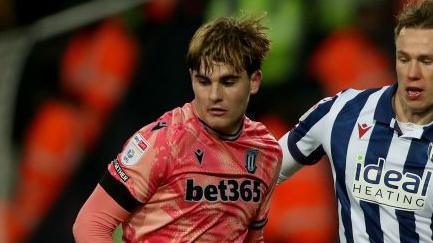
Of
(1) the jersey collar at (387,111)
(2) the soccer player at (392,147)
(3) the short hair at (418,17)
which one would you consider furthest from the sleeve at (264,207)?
(3) the short hair at (418,17)

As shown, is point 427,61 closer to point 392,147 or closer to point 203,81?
point 392,147

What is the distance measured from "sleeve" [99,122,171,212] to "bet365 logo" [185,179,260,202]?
99mm

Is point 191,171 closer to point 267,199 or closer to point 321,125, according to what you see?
point 267,199

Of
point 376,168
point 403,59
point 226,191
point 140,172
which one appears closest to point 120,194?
point 140,172

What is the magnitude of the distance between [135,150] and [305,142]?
796mm

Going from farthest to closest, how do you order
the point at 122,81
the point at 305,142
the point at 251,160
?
the point at 122,81 → the point at 305,142 → the point at 251,160

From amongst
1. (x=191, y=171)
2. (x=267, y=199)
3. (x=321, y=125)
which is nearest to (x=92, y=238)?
(x=191, y=171)

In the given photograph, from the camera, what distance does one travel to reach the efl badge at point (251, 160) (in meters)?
3.21

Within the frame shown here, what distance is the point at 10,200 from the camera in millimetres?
6605

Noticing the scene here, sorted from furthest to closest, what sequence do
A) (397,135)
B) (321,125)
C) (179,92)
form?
(179,92) → (321,125) → (397,135)

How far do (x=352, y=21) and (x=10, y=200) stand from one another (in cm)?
273

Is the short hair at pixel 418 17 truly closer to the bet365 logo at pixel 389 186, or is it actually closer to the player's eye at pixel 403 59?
the player's eye at pixel 403 59

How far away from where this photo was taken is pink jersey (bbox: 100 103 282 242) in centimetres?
302

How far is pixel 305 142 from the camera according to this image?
3623 millimetres
